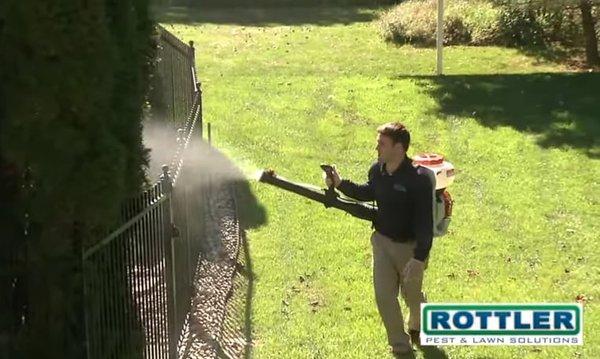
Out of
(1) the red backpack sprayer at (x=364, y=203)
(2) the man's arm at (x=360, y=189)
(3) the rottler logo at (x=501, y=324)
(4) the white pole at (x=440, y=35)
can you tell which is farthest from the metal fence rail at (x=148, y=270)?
(4) the white pole at (x=440, y=35)

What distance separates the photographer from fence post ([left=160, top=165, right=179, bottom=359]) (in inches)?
240

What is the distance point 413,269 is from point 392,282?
37 cm

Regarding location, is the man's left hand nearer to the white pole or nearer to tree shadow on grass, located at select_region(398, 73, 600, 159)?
tree shadow on grass, located at select_region(398, 73, 600, 159)

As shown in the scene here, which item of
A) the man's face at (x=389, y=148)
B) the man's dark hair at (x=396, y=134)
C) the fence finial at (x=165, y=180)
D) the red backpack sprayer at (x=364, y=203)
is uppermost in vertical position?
the man's dark hair at (x=396, y=134)

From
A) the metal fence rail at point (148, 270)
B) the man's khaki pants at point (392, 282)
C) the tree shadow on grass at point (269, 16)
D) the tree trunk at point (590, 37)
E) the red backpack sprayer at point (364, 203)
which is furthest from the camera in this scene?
the tree shadow on grass at point (269, 16)

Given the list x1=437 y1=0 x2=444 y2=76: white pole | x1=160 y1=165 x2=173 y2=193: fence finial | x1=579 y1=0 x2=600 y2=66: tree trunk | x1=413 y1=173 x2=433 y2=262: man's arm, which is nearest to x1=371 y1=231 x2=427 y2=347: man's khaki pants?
x1=413 y1=173 x2=433 y2=262: man's arm

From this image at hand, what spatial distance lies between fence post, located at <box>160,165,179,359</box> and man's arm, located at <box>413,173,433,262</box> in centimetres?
165

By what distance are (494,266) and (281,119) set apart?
270 inches

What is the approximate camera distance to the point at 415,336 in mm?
7008

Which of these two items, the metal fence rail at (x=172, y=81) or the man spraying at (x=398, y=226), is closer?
the man spraying at (x=398, y=226)

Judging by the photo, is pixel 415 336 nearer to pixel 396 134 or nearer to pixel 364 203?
pixel 364 203

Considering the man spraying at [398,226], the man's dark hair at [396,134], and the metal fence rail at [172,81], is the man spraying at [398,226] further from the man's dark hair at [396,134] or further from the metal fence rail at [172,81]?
the metal fence rail at [172,81]

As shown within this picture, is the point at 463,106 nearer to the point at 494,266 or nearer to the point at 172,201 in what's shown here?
the point at 494,266

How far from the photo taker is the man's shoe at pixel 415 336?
6.98 metres
